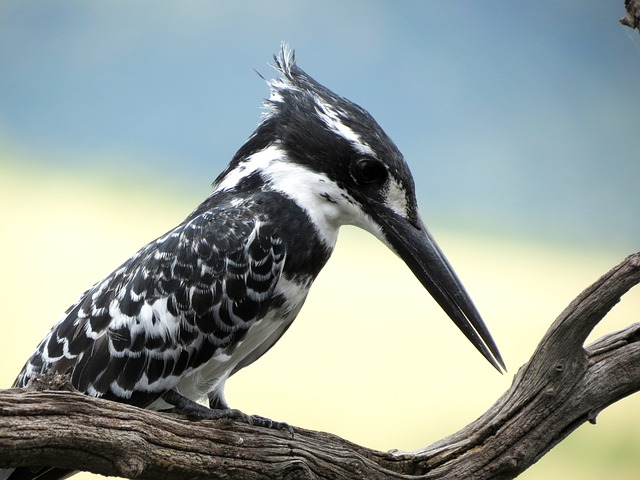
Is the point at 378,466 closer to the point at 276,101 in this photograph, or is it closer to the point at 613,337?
the point at 613,337

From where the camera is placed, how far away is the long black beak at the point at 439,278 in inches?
85.3

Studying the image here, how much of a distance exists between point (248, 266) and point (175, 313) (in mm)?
208

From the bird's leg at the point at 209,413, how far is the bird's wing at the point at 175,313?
0.05 metres

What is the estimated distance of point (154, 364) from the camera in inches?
78.4

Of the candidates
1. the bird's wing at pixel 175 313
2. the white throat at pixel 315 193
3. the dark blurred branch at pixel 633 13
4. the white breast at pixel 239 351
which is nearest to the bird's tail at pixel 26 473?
the bird's wing at pixel 175 313

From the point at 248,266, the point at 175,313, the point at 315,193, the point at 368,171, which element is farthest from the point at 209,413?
the point at 368,171

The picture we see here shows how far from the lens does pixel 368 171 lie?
6.92 feet

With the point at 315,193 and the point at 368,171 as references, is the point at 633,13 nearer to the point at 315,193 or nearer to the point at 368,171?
the point at 368,171

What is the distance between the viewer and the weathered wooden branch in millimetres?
1581

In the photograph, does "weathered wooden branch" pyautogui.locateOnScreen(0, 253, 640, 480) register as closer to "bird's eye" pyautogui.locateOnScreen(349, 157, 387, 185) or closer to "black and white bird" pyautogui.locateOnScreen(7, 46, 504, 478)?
"black and white bird" pyautogui.locateOnScreen(7, 46, 504, 478)

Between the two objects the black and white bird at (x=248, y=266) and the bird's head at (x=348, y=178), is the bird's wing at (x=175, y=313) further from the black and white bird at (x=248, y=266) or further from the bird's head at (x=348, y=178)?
the bird's head at (x=348, y=178)

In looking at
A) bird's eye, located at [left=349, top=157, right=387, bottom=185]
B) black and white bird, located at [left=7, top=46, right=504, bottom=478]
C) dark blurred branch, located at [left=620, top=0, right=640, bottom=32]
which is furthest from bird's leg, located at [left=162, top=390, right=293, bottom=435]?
dark blurred branch, located at [left=620, top=0, right=640, bottom=32]

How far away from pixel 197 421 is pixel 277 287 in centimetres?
40

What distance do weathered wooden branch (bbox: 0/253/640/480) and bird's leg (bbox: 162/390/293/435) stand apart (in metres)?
0.03
